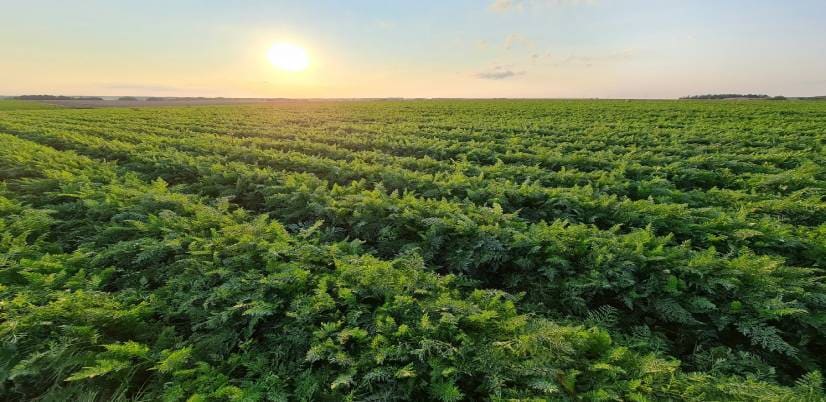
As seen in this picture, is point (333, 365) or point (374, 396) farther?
point (333, 365)

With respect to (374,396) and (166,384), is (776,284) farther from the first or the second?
(166,384)

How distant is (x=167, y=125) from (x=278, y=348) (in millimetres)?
23553

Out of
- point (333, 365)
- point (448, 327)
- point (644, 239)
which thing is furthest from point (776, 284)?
point (333, 365)

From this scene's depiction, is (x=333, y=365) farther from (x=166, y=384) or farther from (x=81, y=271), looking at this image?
(x=81, y=271)

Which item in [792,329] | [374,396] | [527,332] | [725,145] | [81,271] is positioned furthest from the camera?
[725,145]

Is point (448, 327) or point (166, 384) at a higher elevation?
point (448, 327)

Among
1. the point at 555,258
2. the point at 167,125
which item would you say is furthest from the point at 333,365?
the point at 167,125

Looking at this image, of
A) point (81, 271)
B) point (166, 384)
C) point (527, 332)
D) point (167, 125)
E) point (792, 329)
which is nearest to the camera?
point (166, 384)

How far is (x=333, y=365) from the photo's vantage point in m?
3.33

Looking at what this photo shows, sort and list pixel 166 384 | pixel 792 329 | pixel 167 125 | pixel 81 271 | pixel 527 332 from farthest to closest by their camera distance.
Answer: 1. pixel 167 125
2. pixel 81 271
3. pixel 792 329
4. pixel 527 332
5. pixel 166 384

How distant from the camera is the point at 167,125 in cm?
2242

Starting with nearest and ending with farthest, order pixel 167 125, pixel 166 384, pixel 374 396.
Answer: pixel 374 396 → pixel 166 384 → pixel 167 125

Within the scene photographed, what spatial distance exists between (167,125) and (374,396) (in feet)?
80.6

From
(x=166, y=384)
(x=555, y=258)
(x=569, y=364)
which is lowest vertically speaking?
(x=166, y=384)
